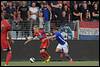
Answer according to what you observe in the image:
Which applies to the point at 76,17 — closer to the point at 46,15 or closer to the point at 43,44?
the point at 46,15

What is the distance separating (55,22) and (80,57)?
2.27 meters

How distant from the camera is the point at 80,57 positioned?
941 inches

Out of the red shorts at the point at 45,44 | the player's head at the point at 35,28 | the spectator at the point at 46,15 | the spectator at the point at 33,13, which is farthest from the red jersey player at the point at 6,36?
the spectator at the point at 46,15

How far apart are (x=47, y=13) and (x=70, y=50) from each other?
242cm

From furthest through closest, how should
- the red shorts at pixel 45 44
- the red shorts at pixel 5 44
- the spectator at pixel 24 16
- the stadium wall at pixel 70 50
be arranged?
1. the stadium wall at pixel 70 50
2. the spectator at pixel 24 16
3. the red shorts at pixel 45 44
4. the red shorts at pixel 5 44

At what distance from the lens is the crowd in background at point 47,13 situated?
22.6m

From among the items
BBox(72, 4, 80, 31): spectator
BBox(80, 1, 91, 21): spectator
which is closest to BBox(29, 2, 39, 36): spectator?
BBox(72, 4, 80, 31): spectator

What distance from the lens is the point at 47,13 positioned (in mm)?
22594

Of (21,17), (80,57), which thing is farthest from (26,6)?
(80,57)

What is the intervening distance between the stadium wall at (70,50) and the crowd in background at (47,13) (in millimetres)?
826

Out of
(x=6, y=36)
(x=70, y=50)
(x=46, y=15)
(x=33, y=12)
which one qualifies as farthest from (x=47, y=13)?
(x=6, y=36)

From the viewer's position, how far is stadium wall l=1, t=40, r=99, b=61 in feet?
77.3

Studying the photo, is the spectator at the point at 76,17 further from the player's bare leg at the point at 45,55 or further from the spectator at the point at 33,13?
the player's bare leg at the point at 45,55

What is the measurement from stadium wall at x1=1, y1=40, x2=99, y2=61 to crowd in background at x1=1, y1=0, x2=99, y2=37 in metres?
0.83
